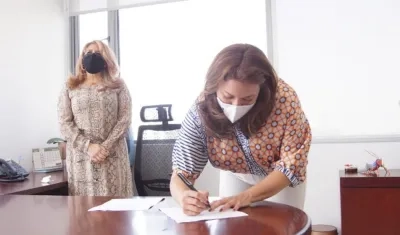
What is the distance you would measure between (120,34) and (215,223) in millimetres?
2839

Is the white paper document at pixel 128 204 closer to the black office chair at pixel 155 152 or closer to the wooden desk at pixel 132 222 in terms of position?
the wooden desk at pixel 132 222

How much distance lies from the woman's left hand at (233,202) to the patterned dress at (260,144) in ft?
0.57

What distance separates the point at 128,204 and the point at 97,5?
256 cm

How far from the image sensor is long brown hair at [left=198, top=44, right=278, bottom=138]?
1362mm

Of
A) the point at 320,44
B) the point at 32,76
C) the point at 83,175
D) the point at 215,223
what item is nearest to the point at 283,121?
the point at 215,223

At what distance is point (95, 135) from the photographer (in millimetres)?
2486

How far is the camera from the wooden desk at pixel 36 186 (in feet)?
7.26

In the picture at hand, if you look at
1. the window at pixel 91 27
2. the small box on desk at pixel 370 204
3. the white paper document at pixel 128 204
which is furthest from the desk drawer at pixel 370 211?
the window at pixel 91 27

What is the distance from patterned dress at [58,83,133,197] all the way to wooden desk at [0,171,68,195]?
2.8 inches

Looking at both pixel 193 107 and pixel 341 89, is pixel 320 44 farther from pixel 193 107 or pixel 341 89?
pixel 193 107

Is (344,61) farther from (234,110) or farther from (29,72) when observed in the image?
(29,72)

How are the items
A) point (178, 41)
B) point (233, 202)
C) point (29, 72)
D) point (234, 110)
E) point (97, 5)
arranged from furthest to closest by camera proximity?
point (97, 5)
point (178, 41)
point (29, 72)
point (234, 110)
point (233, 202)

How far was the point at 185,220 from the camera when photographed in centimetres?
122

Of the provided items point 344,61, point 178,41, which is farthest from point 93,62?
point 344,61
